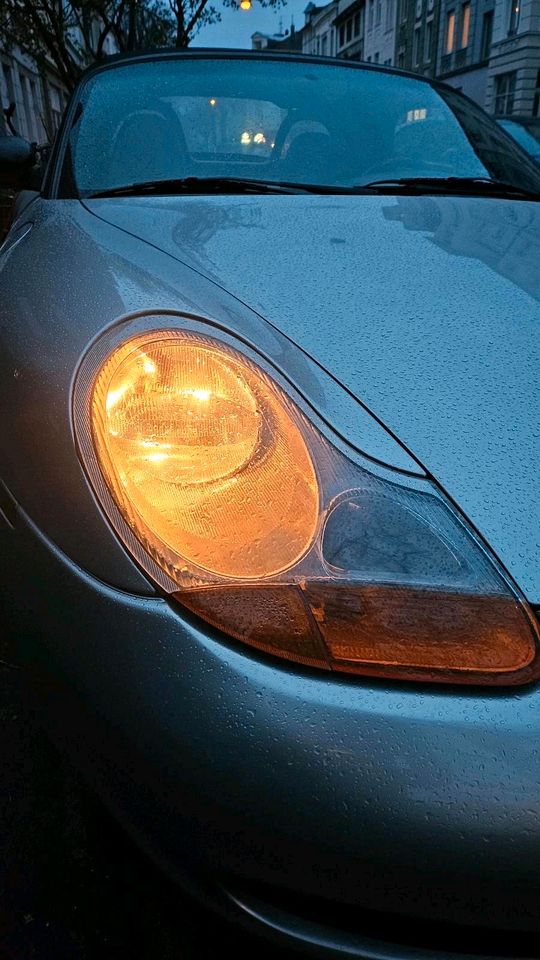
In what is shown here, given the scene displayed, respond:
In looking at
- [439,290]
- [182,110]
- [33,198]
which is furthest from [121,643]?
[182,110]

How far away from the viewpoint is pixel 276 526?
0.82 meters

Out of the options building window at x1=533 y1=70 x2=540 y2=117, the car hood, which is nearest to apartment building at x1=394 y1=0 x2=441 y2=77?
building window at x1=533 y1=70 x2=540 y2=117

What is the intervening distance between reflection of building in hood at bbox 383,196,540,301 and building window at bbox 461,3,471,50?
3373 cm

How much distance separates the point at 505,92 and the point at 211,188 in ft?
101

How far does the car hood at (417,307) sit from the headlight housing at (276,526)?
0.07 metres

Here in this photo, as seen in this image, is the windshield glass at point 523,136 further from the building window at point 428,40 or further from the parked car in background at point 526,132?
the building window at point 428,40

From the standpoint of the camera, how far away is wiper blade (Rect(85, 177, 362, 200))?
62.2 inches

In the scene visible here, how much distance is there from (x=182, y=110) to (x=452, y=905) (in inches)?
80.2

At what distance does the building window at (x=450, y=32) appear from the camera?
3081 cm

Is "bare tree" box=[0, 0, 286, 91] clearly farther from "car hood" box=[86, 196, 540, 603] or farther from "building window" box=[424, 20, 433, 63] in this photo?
"building window" box=[424, 20, 433, 63]

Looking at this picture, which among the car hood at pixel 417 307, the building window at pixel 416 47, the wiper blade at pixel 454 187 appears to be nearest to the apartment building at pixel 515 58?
the building window at pixel 416 47

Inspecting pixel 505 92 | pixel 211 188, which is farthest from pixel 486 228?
pixel 505 92

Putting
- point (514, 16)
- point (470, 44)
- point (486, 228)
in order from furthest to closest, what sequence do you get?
1. point (470, 44)
2. point (514, 16)
3. point (486, 228)

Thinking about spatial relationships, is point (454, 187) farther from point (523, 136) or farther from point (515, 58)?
point (515, 58)
